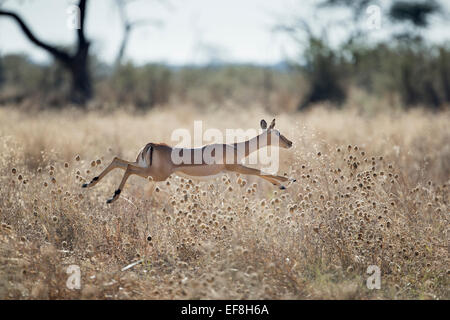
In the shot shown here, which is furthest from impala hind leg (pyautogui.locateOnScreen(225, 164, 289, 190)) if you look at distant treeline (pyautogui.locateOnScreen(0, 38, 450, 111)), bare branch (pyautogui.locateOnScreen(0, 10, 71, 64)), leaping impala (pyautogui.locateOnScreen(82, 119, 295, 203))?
bare branch (pyautogui.locateOnScreen(0, 10, 71, 64))

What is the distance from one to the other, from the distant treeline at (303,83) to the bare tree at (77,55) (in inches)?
28.5

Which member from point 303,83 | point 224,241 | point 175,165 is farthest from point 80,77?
point 224,241

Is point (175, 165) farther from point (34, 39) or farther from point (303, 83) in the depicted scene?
point (303, 83)

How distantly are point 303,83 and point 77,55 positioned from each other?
9650 millimetres

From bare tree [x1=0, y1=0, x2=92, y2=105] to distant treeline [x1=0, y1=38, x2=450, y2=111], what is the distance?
723 mm

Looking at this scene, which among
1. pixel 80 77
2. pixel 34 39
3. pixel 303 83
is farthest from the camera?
pixel 303 83

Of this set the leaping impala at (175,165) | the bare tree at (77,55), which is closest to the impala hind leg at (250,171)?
the leaping impala at (175,165)

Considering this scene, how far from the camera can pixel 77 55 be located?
17891 millimetres

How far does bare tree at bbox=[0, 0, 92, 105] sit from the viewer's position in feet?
55.2

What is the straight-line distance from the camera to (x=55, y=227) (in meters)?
4.30

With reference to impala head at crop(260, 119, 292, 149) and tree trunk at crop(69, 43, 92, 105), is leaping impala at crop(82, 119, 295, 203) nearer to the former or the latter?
impala head at crop(260, 119, 292, 149)
